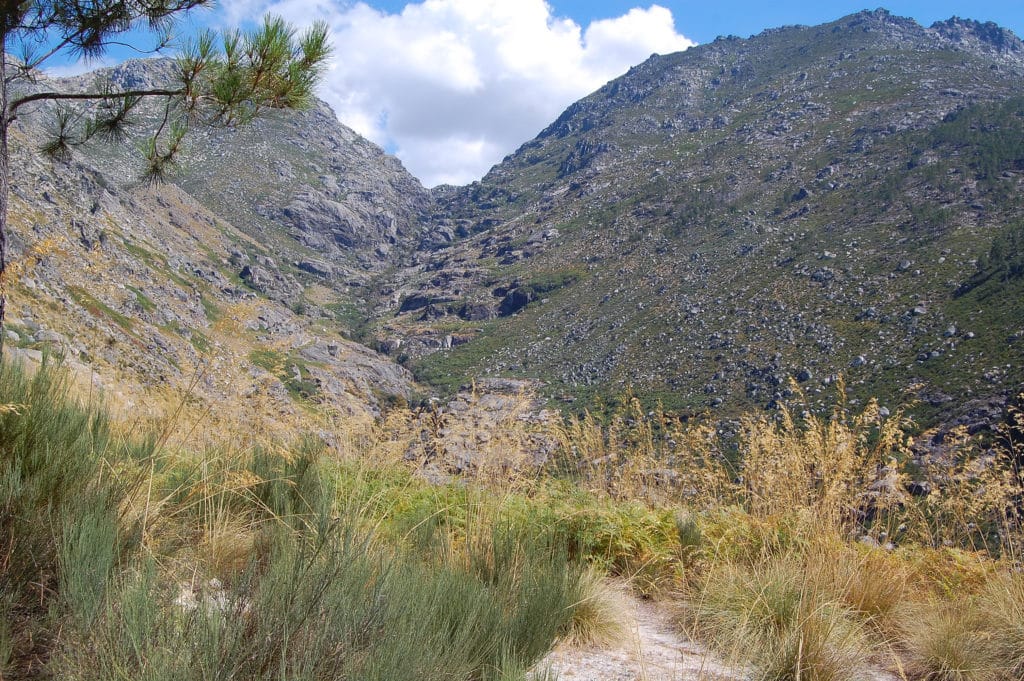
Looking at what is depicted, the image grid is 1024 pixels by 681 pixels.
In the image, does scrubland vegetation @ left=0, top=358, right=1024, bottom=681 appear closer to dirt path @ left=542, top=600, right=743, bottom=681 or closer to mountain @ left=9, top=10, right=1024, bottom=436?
dirt path @ left=542, top=600, right=743, bottom=681

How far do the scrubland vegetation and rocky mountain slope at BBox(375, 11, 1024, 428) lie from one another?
73.1 feet

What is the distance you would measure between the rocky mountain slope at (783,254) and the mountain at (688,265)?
494 millimetres

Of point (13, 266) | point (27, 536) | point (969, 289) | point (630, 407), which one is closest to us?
point (27, 536)

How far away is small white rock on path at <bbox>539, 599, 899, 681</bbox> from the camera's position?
8.73 feet

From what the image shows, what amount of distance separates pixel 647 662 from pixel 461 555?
1.13 m

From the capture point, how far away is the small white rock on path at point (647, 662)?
266 cm

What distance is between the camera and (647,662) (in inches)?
113

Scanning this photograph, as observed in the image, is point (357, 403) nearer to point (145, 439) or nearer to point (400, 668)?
point (145, 439)

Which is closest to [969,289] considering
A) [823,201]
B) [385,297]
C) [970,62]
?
[823,201]

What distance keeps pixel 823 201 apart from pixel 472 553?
118972 millimetres

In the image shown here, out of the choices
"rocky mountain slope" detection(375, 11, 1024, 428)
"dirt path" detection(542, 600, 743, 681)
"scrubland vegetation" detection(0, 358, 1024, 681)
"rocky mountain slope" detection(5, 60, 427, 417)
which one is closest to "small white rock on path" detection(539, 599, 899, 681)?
"dirt path" detection(542, 600, 743, 681)

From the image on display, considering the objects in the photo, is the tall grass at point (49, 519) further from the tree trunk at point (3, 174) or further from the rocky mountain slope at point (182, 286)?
the rocky mountain slope at point (182, 286)

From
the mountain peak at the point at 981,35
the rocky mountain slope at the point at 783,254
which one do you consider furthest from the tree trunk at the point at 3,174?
the mountain peak at the point at 981,35

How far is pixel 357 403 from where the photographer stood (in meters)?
5.17
